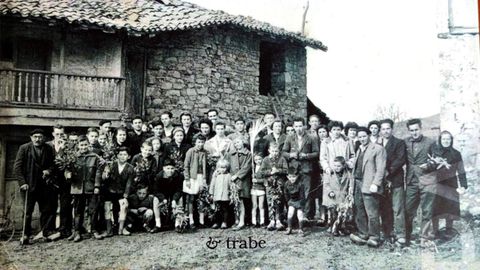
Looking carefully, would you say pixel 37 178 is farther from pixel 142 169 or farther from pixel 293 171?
pixel 293 171

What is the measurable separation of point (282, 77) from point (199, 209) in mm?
3788

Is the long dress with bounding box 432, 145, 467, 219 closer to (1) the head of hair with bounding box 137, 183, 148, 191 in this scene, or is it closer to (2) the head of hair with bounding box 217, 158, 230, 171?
(2) the head of hair with bounding box 217, 158, 230, 171

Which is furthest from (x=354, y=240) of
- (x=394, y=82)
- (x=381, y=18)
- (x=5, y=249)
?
(x=5, y=249)

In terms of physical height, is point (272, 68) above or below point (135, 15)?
below

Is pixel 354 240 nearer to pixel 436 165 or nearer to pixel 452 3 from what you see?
pixel 436 165

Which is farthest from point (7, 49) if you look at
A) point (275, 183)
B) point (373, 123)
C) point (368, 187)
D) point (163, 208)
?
point (368, 187)

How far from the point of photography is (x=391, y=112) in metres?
4.43

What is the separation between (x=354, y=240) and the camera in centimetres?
404

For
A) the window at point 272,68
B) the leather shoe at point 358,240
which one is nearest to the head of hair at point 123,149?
the leather shoe at point 358,240

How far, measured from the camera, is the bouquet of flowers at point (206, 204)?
4449 mm

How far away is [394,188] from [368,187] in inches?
9.8

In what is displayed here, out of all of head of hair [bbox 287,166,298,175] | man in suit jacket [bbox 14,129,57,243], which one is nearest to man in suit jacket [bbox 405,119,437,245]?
head of hair [bbox 287,166,298,175]

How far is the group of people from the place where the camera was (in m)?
4.02

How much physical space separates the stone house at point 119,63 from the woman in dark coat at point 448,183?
75.7 inches
